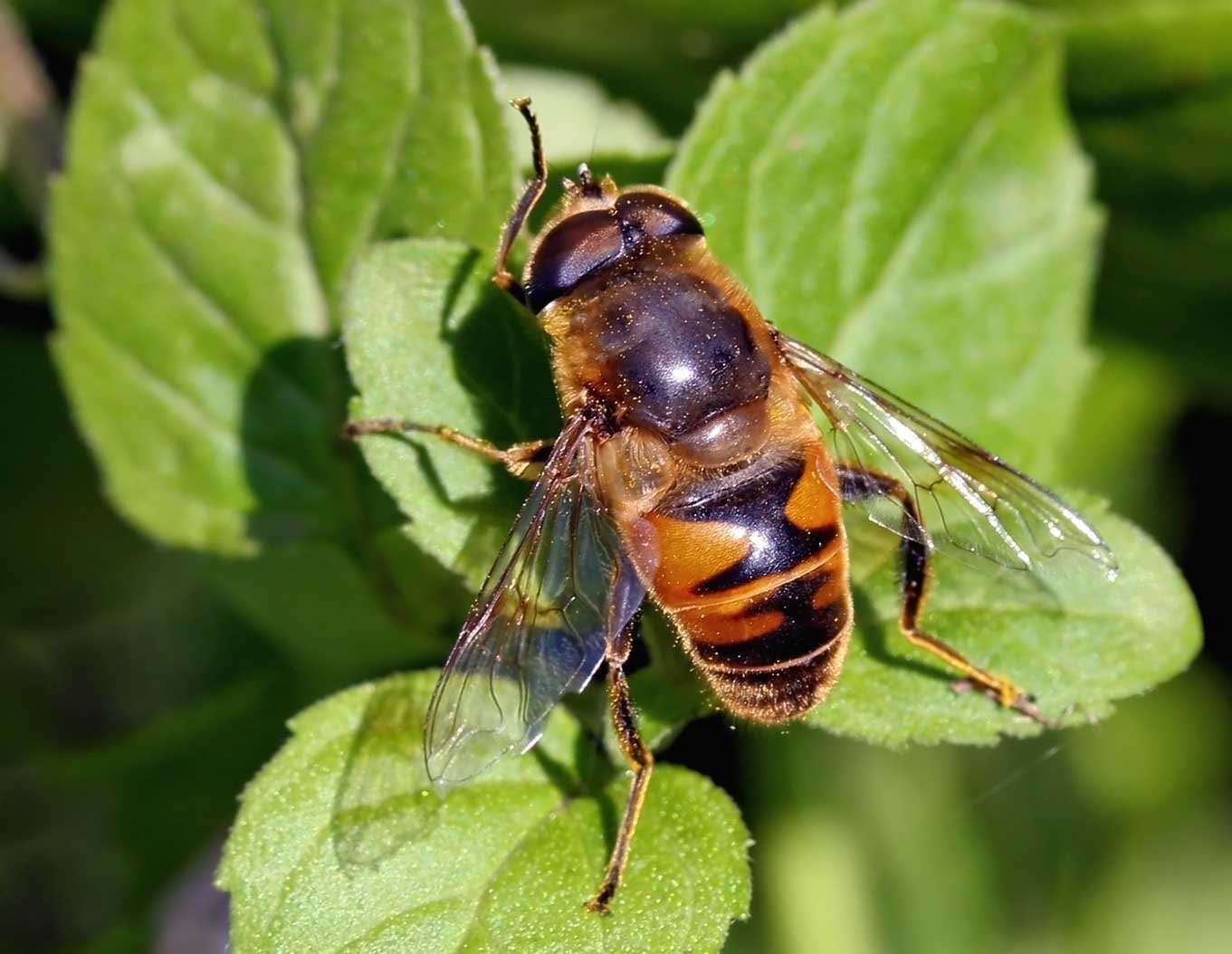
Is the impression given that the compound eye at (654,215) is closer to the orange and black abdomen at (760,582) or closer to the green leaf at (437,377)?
the green leaf at (437,377)

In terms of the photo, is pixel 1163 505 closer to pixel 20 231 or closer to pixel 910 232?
pixel 910 232

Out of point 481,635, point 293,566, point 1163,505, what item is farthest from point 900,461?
point 1163,505

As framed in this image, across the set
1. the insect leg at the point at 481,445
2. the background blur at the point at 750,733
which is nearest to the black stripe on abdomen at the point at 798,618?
the insect leg at the point at 481,445

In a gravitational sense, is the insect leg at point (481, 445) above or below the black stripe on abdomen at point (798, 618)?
above

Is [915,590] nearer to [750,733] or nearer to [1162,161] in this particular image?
[750,733]

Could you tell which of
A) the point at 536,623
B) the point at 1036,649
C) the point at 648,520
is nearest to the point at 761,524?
the point at 648,520

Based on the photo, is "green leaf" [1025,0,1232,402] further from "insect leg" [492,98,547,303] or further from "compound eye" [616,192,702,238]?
"insect leg" [492,98,547,303]
